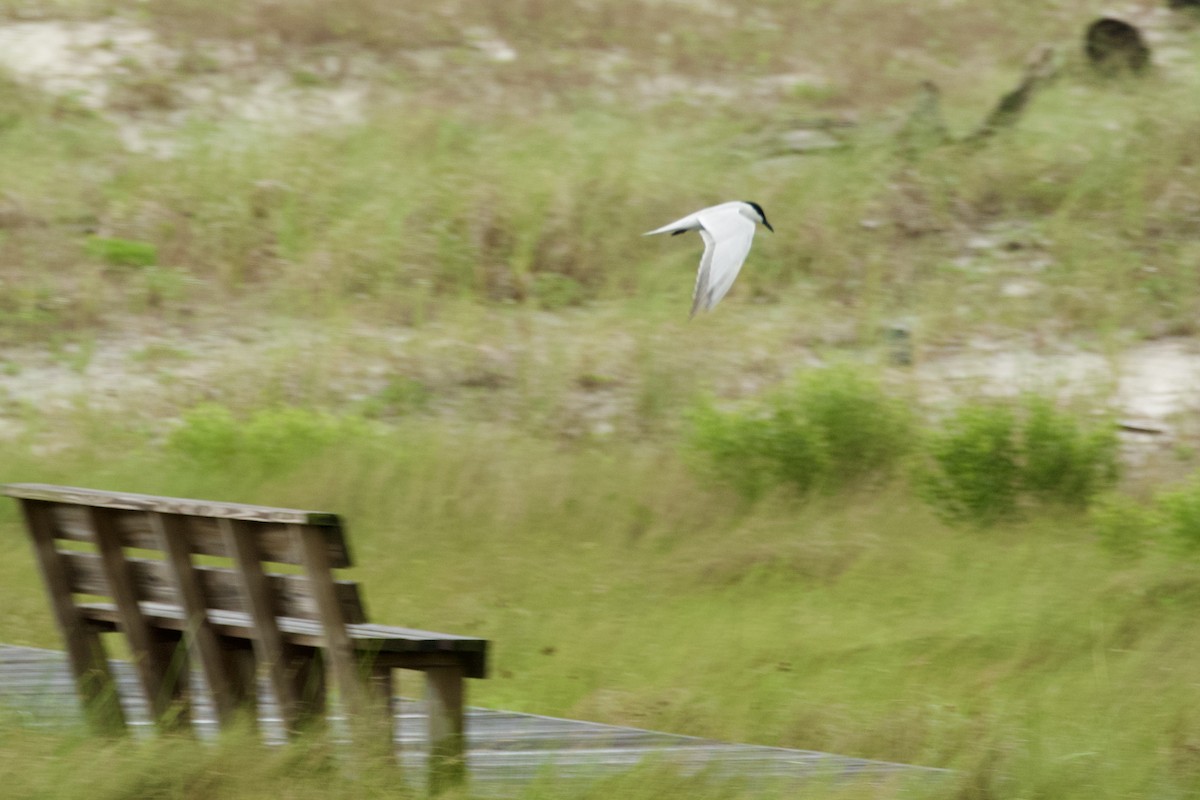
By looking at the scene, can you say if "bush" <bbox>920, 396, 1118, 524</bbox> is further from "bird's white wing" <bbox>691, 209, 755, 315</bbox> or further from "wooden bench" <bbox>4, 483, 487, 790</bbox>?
"wooden bench" <bbox>4, 483, 487, 790</bbox>

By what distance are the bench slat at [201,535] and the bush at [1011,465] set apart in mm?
5062

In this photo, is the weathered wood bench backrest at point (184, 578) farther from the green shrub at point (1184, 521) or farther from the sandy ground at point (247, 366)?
the sandy ground at point (247, 366)

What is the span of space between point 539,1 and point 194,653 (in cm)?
1539

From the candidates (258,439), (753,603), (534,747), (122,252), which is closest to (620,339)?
(258,439)

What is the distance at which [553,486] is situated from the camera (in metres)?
8.55

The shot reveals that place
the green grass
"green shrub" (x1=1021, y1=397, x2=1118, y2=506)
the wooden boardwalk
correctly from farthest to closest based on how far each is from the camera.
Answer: "green shrub" (x1=1021, y1=397, x2=1118, y2=506) → the green grass → the wooden boardwalk

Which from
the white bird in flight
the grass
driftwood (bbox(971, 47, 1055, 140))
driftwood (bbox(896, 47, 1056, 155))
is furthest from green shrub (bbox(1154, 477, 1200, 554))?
driftwood (bbox(971, 47, 1055, 140))

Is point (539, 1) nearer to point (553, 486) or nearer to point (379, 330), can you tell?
point (379, 330)

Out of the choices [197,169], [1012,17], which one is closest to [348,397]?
[197,169]

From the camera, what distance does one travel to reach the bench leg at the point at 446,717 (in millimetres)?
3523

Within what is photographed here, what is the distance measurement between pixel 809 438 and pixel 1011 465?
1056mm

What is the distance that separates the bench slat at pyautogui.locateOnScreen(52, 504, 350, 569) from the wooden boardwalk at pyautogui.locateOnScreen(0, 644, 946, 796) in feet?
1.71

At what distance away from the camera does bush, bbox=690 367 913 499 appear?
27.1 feet

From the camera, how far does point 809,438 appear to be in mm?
8250
